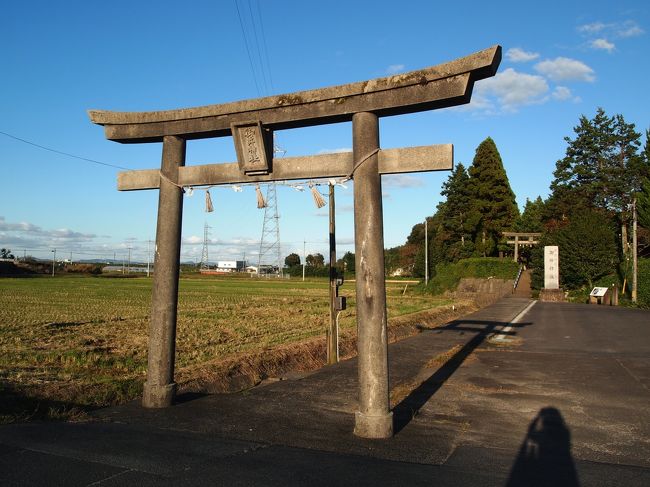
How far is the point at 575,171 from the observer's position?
5269cm

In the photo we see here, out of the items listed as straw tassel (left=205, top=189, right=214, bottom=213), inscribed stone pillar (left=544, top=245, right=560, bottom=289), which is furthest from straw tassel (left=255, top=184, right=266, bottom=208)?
inscribed stone pillar (left=544, top=245, right=560, bottom=289)

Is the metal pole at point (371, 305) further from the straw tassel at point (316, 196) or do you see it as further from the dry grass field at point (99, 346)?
the dry grass field at point (99, 346)

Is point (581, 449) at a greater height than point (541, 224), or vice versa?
point (541, 224)

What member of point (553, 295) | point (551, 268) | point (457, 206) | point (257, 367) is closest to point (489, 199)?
point (457, 206)

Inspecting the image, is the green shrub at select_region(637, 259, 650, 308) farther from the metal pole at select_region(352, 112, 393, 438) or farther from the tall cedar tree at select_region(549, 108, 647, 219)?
the metal pole at select_region(352, 112, 393, 438)

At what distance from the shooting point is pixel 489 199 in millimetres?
52562

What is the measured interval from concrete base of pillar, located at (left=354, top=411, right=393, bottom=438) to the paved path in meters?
0.14

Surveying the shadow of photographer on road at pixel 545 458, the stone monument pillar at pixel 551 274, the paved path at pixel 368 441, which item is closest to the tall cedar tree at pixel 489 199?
the stone monument pillar at pixel 551 274

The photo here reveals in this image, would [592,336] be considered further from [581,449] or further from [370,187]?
[370,187]

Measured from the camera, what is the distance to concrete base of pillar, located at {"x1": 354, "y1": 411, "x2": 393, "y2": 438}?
5949 mm

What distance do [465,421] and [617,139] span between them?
5115cm

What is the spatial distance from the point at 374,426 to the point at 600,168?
52052mm

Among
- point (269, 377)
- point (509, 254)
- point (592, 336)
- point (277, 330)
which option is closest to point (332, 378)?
point (269, 377)

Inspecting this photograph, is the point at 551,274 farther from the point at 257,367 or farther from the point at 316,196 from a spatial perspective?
the point at 316,196
